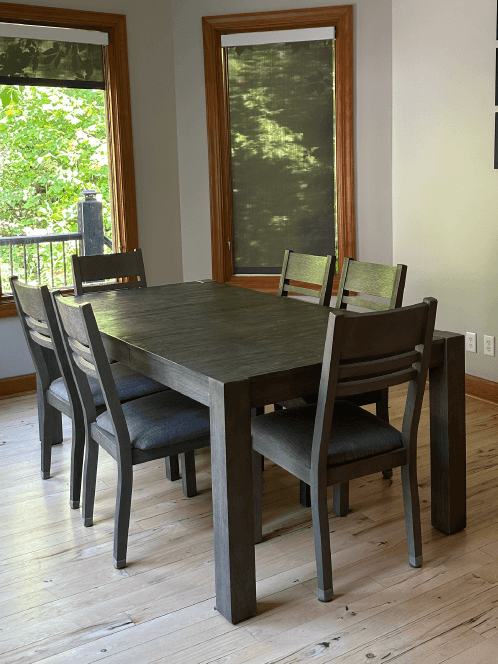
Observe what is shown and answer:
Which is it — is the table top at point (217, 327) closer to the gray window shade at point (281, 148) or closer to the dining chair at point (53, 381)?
the dining chair at point (53, 381)

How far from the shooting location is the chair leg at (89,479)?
2.69 meters

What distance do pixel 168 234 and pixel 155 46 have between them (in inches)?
50.5

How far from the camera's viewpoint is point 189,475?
9.69 ft

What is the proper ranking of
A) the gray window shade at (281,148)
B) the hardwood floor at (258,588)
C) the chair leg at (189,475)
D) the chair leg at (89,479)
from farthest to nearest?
the gray window shade at (281,148)
the chair leg at (189,475)
the chair leg at (89,479)
the hardwood floor at (258,588)

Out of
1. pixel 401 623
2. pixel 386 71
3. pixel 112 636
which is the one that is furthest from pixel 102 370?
pixel 386 71

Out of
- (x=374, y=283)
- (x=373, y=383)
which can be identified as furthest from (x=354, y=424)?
(x=374, y=283)

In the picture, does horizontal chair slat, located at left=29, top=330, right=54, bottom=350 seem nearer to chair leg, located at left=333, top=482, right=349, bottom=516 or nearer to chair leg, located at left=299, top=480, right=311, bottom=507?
chair leg, located at left=299, top=480, right=311, bottom=507

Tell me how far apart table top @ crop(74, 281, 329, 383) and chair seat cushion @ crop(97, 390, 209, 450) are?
255 millimetres

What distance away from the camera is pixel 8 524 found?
280 cm

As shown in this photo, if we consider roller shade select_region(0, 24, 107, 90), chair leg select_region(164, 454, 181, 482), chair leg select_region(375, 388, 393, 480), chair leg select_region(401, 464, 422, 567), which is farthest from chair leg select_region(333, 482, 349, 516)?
roller shade select_region(0, 24, 107, 90)

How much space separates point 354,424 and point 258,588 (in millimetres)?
623

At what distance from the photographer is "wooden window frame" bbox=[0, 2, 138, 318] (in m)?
4.45

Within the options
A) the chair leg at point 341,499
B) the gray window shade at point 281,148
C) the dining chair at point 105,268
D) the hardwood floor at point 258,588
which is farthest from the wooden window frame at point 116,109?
the chair leg at point 341,499

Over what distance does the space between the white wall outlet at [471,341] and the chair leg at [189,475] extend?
200cm
